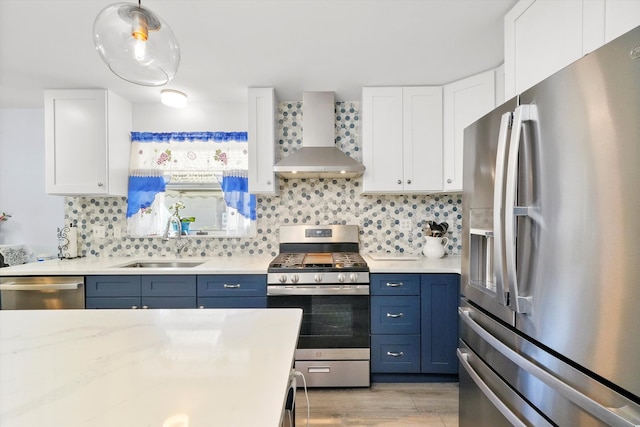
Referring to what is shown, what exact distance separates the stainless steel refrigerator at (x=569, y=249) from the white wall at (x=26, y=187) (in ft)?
12.4

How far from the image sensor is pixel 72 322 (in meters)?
1.07

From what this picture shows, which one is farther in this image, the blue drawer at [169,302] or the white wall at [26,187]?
the white wall at [26,187]

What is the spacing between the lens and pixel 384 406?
1.94 meters

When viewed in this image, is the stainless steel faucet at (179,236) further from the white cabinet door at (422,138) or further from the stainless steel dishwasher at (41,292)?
the white cabinet door at (422,138)

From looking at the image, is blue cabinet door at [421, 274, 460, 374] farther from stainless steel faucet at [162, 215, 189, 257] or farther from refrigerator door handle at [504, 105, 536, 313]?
stainless steel faucet at [162, 215, 189, 257]

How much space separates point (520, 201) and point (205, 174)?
2.62 metres

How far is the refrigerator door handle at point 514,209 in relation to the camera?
0.93m

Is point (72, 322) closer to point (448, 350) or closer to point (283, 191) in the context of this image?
point (283, 191)

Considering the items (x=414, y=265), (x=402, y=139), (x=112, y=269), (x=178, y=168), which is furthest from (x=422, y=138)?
(x=112, y=269)

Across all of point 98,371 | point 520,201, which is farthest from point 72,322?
point 520,201

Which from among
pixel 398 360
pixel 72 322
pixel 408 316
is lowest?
pixel 398 360

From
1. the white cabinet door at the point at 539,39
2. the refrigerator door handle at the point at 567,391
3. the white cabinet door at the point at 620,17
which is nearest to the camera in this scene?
the refrigerator door handle at the point at 567,391

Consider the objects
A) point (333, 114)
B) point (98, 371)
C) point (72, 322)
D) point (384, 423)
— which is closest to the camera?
point (98, 371)

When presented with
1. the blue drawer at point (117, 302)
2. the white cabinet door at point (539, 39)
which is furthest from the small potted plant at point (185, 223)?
the white cabinet door at point (539, 39)
